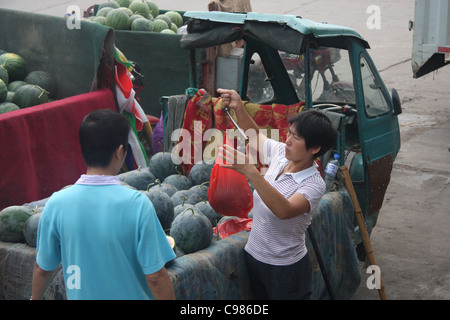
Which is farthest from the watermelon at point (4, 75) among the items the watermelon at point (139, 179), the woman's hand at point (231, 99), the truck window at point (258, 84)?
the woman's hand at point (231, 99)

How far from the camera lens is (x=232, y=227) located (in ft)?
14.1

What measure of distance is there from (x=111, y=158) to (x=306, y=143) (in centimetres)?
127

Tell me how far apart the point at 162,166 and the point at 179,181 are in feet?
0.90

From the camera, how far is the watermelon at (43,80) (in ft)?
22.8

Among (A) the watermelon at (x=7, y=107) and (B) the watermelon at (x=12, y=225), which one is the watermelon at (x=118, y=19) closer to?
(A) the watermelon at (x=7, y=107)

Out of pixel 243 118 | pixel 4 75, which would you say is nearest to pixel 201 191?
pixel 243 118

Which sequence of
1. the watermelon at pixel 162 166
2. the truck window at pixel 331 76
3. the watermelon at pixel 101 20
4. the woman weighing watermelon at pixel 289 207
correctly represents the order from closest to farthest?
the woman weighing watermelon at pixel 289 207 < the watermelon at pixel 162 166 < the truck window at pixel 331 76 < the watermelon at pixel 101 20

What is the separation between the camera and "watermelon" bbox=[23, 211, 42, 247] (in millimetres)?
3709

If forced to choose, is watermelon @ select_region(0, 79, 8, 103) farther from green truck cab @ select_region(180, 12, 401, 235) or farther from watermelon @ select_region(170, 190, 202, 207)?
watermelon @ select_region(170, 190, 202, 207)

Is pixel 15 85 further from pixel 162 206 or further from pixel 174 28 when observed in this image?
pixel 162 206

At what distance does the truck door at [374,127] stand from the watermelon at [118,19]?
4.24m

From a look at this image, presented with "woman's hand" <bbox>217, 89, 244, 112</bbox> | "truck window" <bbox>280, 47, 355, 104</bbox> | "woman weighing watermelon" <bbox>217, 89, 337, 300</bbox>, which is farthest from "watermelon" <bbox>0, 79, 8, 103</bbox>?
"woman weighing watermelon" <bbox>217, 89, 337, 300</bbox>
